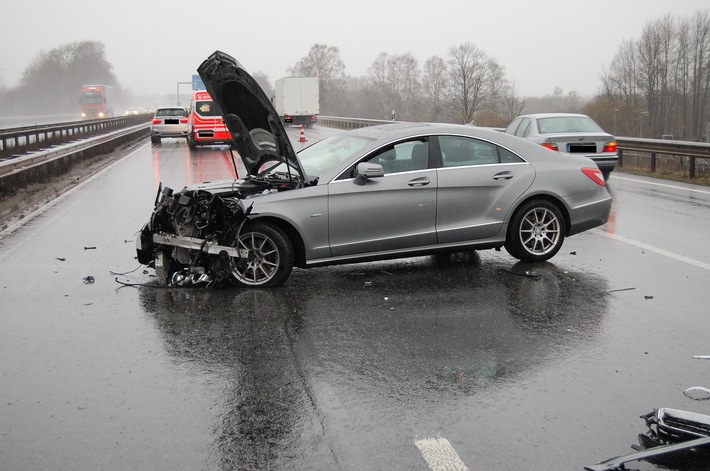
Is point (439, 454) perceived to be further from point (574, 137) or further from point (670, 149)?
point (670, 149)

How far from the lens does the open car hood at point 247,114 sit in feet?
23.2

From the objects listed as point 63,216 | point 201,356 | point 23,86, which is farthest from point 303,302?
point 23,86

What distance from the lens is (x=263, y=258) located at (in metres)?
7.15

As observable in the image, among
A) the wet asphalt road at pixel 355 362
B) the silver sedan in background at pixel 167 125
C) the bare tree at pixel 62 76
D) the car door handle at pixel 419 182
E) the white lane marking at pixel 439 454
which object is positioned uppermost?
the bare tree at pixel 62 76

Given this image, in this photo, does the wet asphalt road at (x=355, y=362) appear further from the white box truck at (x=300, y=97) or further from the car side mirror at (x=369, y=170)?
the white box truck at (x=300, y=97)

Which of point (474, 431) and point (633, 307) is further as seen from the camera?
point (633, 307)

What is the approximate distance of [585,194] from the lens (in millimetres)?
8250

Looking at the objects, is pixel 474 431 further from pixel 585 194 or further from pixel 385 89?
pixel 385 89

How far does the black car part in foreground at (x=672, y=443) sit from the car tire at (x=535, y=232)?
13.6ft

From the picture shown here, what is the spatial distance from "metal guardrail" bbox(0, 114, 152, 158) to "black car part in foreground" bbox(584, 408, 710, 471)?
19611 millimetres

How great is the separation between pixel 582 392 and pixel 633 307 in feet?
7.40

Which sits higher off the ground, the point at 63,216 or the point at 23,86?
the point at 23,86

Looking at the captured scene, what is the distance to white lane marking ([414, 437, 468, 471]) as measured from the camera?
11.4 ft

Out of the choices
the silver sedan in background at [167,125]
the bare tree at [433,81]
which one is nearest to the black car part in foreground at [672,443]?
the silver sedan in background at [167,125]
